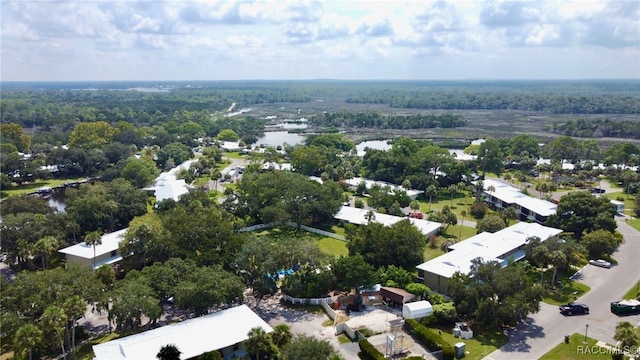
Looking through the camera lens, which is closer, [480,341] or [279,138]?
[480,341]

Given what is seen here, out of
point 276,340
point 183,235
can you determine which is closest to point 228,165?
point 183,235

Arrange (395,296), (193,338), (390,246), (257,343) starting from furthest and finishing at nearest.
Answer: (390,246) → (395,296) → (193,338) → (257,343)

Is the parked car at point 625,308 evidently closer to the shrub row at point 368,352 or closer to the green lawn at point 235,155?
the shrub row at point 368,352

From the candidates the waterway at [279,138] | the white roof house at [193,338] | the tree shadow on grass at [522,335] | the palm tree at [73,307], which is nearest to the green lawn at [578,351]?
the tree shadow on grass at [522,335]

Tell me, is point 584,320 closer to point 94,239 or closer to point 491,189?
point 491,189

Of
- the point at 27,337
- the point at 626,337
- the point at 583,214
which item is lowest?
the point at 626,337

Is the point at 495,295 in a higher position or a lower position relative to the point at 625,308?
higher

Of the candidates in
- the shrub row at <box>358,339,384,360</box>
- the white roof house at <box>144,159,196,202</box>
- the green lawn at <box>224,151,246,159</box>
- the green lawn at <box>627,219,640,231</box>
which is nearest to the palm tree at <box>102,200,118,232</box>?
the white roof house at <box>144,159,196,202</box>

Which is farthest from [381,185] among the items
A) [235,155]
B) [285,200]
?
[235,155]
